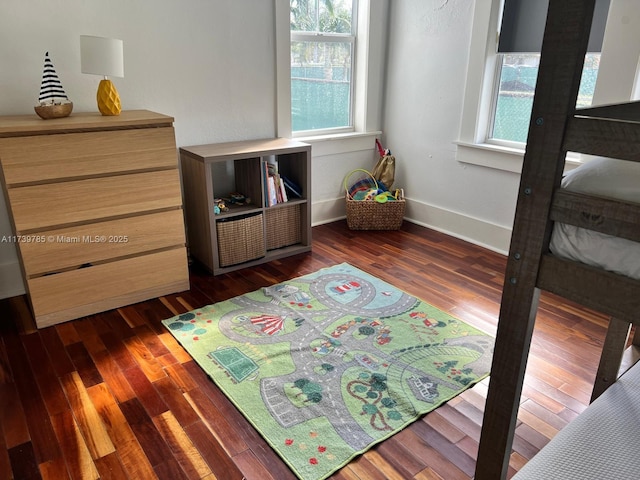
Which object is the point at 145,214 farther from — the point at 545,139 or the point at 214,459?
the point at 545,139

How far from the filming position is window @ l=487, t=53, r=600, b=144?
3.03 m

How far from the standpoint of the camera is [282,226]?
3.20 m

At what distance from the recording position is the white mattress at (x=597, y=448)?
95cm

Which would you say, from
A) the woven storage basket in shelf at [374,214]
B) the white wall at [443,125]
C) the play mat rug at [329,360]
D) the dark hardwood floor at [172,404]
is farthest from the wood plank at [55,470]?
the white wall at [443,125]

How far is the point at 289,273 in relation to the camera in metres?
2.96

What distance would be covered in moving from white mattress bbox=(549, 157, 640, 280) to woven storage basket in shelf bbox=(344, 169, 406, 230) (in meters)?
2.55

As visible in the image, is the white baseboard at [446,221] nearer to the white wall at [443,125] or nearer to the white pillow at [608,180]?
the white wall at [443,125]

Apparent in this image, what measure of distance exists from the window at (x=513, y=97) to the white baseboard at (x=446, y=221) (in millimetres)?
606

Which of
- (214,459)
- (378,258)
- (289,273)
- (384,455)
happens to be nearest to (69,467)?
(214,459)

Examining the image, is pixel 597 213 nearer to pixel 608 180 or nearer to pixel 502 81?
pixel 608 180

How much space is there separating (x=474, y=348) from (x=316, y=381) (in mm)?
769

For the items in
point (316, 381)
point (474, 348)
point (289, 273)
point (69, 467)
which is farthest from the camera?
point (289, 273)

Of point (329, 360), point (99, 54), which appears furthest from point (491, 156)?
point (99, 54)

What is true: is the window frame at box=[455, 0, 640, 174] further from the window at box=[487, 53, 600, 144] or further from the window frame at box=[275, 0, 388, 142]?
the window frame at box=[275, 0, 388, 142]
